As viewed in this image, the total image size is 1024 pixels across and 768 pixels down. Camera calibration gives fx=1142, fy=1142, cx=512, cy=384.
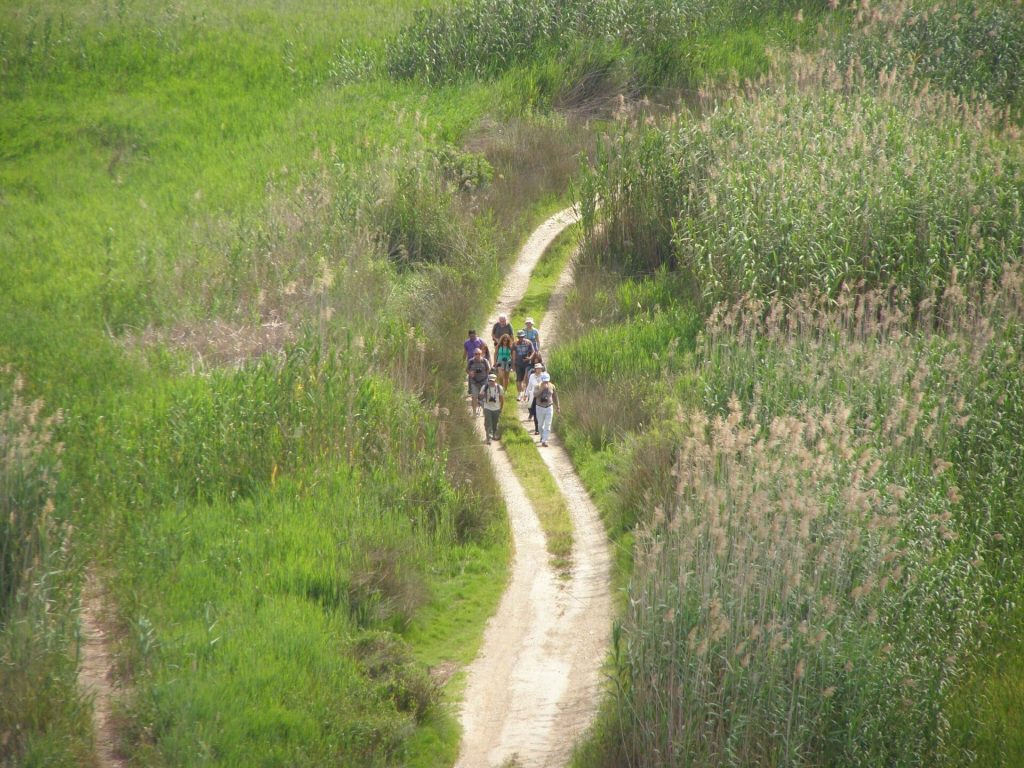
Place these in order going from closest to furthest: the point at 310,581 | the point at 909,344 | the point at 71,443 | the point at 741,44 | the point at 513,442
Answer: the point at 310,581, the point at 71,443, the point at 909,344, the point at 513,442, the point at 741,44

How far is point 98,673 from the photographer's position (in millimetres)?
11312

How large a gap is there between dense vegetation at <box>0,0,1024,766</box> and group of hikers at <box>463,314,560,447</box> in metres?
0.63

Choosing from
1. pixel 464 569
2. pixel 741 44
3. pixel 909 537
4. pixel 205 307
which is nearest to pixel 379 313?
pixel 205 307

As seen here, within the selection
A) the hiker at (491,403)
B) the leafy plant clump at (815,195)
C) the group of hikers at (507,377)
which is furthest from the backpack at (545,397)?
the leafy plant clump at (815,195)

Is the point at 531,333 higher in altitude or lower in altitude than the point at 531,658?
higher

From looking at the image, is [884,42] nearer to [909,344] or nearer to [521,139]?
[521,139]

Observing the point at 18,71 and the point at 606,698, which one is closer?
the point at 606,698

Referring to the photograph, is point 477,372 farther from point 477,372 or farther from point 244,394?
point 244,394

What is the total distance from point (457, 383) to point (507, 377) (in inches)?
35.3

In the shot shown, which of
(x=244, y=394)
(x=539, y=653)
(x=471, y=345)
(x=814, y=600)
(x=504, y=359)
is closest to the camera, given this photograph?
(x=814, y=600)

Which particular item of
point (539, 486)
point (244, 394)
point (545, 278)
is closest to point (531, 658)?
point (539, 486)

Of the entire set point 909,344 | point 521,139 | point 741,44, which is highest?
point 741,44

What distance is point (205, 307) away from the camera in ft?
62.6

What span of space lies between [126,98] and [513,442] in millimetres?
17061
